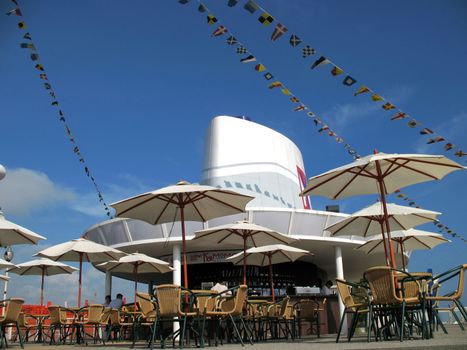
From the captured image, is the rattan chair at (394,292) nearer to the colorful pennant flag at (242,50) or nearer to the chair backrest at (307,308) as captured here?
the chair backrest at (307,308)

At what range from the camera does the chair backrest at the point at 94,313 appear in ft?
32.7

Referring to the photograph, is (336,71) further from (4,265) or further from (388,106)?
(4,265)

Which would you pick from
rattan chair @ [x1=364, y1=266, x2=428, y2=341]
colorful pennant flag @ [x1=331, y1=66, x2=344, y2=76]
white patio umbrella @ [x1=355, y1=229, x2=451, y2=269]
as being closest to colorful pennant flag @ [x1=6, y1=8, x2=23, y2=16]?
colorful pennant flag @ [x1=331, y1=66, x2=344, y2=76]

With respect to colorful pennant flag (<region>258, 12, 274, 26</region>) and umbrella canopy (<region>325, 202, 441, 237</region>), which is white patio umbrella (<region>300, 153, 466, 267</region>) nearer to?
umbrella canopy (<region>325, 202, 441, 237</region>)

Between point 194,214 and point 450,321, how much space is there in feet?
46.2

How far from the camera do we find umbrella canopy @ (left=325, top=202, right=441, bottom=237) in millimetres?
10648

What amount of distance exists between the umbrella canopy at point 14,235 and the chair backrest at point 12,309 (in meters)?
2.53

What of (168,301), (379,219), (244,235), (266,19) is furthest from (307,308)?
(266,19)

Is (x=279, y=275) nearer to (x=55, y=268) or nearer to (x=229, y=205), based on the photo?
(x=55, y=268)

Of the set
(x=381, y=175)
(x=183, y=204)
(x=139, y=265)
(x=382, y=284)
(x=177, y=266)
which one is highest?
(x=381, y=175)

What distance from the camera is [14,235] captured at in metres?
10.7

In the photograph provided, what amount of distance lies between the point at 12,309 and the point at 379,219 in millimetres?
7911

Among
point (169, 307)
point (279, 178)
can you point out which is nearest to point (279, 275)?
point (279, 178)

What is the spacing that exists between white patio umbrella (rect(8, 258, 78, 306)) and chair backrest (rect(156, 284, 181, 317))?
36.4ft
